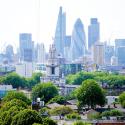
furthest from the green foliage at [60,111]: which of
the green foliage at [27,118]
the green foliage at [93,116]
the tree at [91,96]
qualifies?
the green foliage at [27,118]

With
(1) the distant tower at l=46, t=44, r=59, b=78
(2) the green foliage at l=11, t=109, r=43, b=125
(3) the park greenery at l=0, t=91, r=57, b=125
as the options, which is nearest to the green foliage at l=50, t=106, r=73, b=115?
(3) the park greenery at l=0, t=91, r=57, b=125

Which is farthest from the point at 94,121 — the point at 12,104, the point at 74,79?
the point at 74,79

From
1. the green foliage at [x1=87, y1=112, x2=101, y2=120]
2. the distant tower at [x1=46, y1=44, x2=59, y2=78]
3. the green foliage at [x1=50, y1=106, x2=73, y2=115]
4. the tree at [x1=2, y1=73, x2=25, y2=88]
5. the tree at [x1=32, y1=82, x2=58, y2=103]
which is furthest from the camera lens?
the tree at [x1=2, y1=73, x2=25, y2=88]

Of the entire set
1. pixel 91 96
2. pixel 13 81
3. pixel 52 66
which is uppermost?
pixel 52 66

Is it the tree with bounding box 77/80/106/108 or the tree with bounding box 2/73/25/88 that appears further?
the tree with bounding box 2/73/25/88

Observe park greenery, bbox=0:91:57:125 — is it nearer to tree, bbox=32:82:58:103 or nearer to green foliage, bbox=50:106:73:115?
green foliage, bbox=50:106:73:115

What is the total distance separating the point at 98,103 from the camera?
5941cm

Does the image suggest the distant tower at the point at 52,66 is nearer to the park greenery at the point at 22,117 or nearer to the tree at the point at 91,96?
the tree at the point at 91,96

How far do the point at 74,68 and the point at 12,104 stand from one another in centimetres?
10485

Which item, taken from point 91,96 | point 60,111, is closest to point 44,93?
point 91,96

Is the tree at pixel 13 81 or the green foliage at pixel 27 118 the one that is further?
the tree at pixel 13 81

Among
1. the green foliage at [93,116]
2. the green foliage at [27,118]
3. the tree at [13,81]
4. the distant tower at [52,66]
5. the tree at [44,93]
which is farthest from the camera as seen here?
the tree at [13,81]

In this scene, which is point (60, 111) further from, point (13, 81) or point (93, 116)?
point (13, 81)

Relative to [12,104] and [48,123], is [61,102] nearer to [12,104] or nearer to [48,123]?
[12,104]
